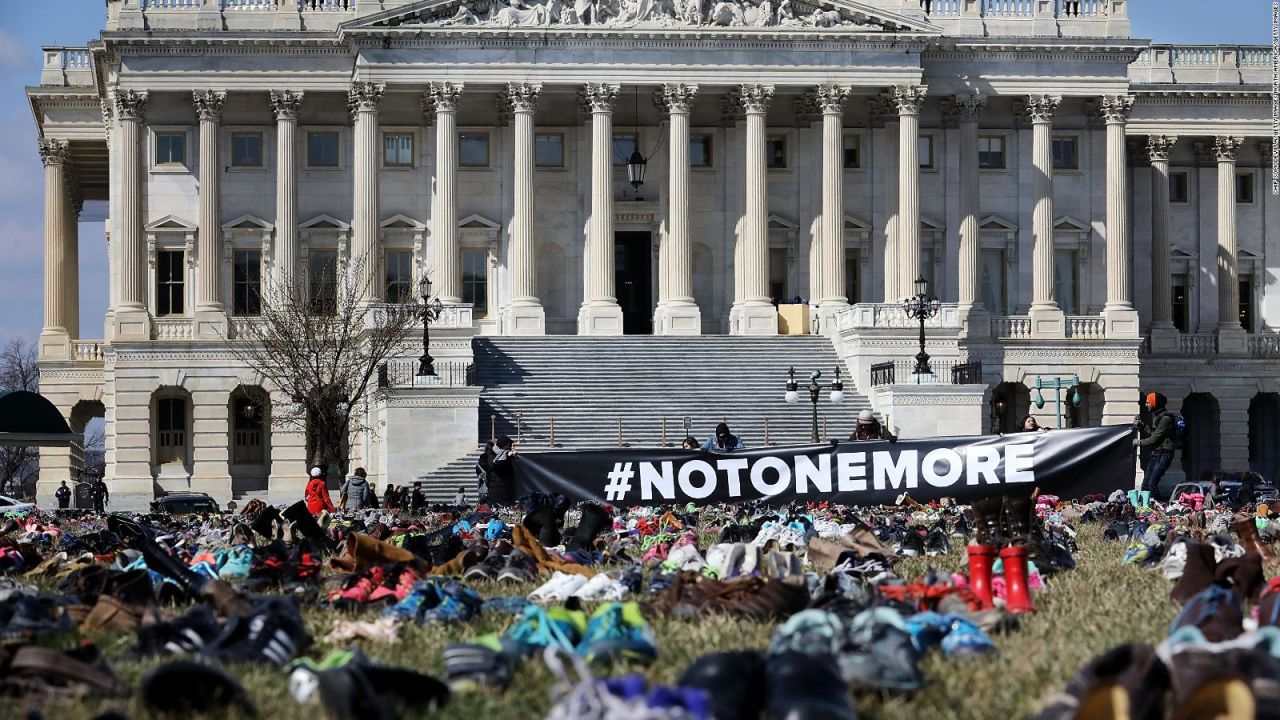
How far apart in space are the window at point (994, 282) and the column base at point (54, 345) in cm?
3351

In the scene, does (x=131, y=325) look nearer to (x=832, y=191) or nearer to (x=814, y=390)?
(x=832, y=191)

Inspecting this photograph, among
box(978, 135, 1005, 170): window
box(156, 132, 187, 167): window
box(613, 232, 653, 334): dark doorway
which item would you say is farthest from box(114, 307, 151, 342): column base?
box(978, 135, 1005, 170): window

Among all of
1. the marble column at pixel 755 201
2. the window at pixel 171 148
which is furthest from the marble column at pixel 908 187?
the window at pixel 171 148

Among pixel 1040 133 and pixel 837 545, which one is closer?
pixel 837 545

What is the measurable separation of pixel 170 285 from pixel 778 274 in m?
20.2

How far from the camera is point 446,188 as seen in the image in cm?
6375

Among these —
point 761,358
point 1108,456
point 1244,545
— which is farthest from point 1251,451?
point 1244,545

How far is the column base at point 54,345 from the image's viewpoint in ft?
242

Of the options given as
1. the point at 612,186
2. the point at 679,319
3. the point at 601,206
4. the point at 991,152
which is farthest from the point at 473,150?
the point at 991,152

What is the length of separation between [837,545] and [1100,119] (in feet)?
167

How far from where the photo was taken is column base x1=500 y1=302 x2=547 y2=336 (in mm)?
63375

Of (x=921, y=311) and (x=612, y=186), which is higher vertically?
(x=612, y=186)

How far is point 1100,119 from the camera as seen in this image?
68.9m

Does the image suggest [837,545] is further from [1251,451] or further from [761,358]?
[1251,451]
